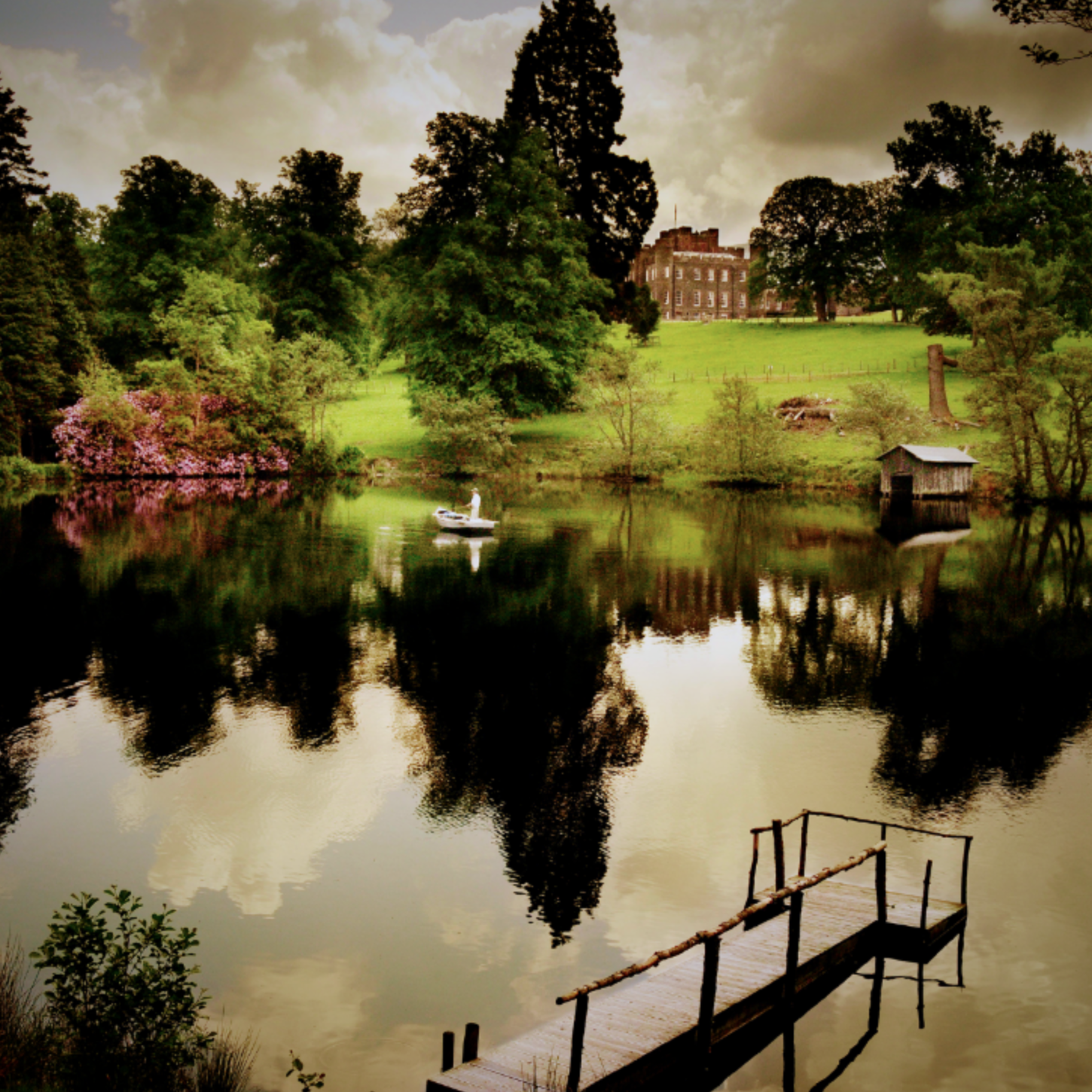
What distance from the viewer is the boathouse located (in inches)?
2191

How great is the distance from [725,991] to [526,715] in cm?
899

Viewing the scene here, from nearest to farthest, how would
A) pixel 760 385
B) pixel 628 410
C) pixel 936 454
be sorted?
pixel 936 454, pixel 628 410, pixel 760 385

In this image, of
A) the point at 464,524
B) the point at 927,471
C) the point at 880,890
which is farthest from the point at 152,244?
the point at 880,890

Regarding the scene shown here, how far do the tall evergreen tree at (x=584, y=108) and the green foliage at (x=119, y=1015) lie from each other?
6918cm

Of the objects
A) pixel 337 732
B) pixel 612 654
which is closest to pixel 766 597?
pixel 612 654

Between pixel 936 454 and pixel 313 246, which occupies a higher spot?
pixel 313 246

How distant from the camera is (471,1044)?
753 cm

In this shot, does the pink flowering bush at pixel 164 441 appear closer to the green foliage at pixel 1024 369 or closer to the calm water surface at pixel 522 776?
the calm water surface at pixel 522 776

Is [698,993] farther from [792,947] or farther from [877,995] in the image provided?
[877,995]

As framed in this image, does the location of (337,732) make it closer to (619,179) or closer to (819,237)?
(619,179)

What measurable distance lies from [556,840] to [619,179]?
227 ft

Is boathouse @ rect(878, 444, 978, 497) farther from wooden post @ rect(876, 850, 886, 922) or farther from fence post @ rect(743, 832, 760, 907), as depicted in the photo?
wooden post @ rect(876, 850, 886, 922)

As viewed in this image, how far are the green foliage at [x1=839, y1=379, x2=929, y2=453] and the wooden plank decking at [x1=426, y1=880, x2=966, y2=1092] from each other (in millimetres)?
51419

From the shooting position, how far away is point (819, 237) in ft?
349
